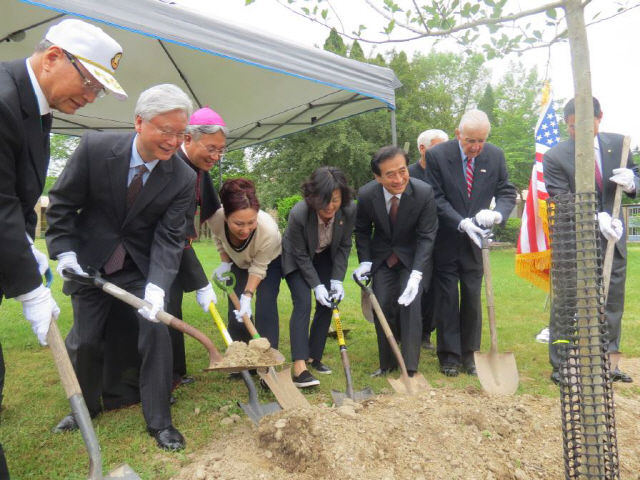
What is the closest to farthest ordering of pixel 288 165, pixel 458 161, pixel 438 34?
pixel 438 34, pixel 458 161, pixel 288 165

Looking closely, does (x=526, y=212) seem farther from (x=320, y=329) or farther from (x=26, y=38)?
(x=26, y=38)

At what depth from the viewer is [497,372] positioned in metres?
3.35

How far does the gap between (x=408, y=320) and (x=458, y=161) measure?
1.30 meters

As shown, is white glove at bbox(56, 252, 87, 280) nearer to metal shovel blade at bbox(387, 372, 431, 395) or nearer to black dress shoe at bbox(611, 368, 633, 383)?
metal shovel blade at bbox(387, 372, 431, 395)

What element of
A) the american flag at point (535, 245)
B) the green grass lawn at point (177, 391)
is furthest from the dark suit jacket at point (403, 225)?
the american flag at point (535, 245)

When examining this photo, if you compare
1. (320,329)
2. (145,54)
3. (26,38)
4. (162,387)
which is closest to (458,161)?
(320,329)

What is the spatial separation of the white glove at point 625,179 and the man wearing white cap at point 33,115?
3.13 meters

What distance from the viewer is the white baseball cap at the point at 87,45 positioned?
193 centimetres

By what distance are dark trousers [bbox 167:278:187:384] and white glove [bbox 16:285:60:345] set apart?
134cm

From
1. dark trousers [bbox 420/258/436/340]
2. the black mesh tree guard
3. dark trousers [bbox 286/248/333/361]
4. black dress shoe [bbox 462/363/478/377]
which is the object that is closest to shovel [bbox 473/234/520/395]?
black dress shoe [bbox 462/363/478/377]

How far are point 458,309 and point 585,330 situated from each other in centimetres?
213

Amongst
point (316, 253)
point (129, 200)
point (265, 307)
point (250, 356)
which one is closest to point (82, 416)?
point (250, 356)

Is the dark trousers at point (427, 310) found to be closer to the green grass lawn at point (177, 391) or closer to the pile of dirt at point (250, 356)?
the green grass lawn at point (177, 391)

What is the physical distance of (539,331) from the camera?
509 centimetres
